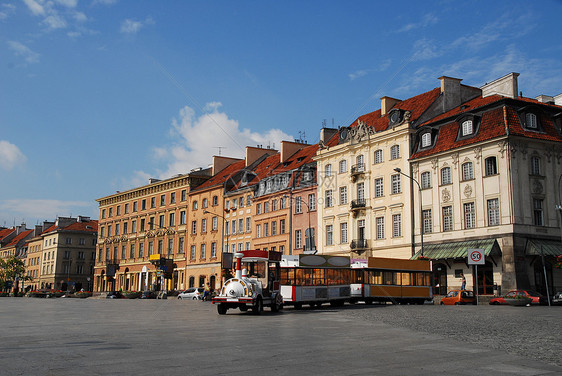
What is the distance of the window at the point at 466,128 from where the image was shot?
46000 millimetres

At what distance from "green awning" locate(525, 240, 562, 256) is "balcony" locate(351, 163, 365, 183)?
58.5 ft

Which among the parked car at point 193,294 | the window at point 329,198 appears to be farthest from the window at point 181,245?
the window at point 329,198

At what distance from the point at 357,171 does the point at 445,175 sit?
1022 centimetres

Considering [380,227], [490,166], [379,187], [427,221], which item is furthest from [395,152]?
[490,166]

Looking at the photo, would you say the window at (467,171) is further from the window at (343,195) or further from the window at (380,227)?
the window at (343,195)

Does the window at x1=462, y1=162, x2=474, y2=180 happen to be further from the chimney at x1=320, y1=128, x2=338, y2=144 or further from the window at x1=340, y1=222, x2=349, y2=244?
the chimney at x1=320, y1=128, x2=338, y2=144

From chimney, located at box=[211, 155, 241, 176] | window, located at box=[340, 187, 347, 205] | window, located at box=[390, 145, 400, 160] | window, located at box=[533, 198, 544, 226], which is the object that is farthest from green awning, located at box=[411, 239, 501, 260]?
chimney, located at box=[211, 155, 241, 176]

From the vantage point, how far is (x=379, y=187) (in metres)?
54.1

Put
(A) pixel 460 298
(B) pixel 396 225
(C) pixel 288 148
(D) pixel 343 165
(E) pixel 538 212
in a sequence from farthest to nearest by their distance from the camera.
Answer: (C) pixel 288 148, (D) pixel 343 165, (B) pixel 396 225, (E) pixel 538 212, (A) pixel 460 298

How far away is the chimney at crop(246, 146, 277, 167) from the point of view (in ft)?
265

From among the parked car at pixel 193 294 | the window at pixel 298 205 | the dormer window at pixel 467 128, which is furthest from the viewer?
the parked car at pixel 193 294

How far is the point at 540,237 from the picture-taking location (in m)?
42.6

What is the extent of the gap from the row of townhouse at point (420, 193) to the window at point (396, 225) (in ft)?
0.28

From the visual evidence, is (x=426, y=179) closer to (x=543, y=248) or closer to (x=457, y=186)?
(x=457, y=186)
